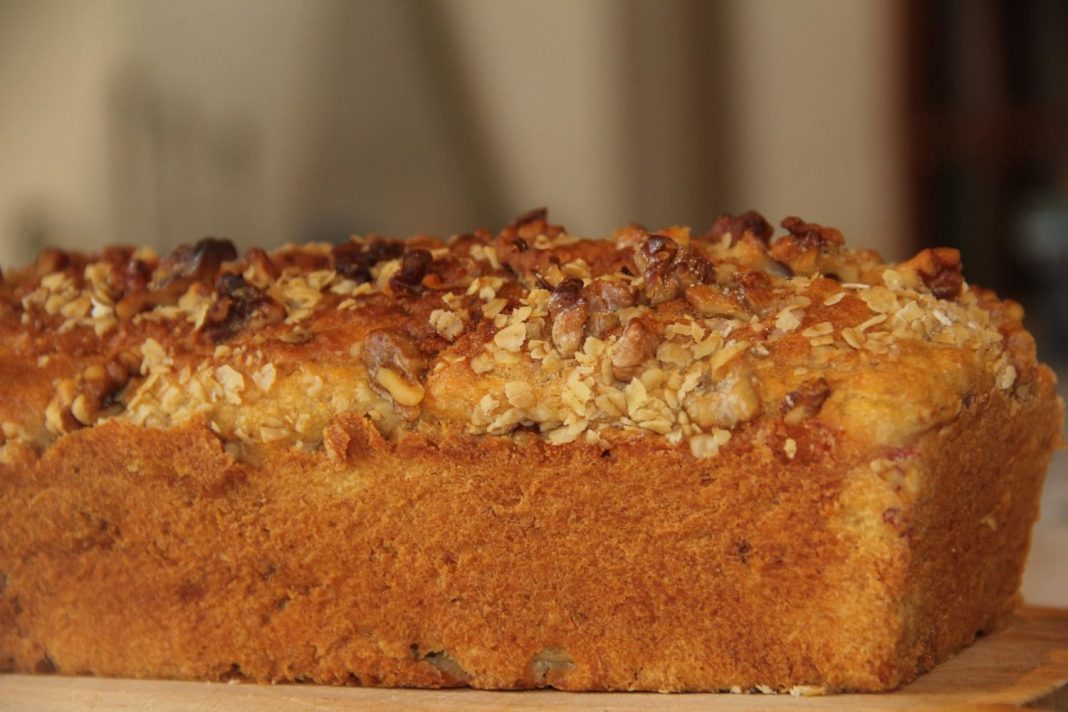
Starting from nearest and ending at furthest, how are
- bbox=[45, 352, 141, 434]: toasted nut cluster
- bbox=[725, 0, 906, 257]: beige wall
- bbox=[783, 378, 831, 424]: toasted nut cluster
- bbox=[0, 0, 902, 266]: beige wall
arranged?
bbox=[783, 378, 831, 424]: toasted nut cluster
bbox=[45, 352, 141, 434]: toasted nut cluster
bbox=[0, 0, 902, 266]: beige wall
bbox=[725, 0, 906, 257]: beige wall

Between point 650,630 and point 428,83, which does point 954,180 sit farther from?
point 650,630

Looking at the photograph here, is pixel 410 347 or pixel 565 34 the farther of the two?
pixel 565 34

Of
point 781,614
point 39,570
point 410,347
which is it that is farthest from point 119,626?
point 781,614

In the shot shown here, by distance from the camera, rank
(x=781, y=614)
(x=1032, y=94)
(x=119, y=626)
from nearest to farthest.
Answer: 1. (x=781, y=614)
2. (x=119, y=626)
3. (x=1032, y=94)

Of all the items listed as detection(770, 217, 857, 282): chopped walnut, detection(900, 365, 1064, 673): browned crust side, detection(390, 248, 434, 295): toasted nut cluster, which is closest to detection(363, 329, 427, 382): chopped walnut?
detection(390, 248, 434, 295): toasted nut cluster

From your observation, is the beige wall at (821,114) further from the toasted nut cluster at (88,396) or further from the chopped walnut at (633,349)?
the toasted nut cluster at (88,396)

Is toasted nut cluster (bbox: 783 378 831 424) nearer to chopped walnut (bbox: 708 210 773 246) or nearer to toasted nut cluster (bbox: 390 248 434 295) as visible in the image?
chopped walnut (bbox: 708 210 773 246)

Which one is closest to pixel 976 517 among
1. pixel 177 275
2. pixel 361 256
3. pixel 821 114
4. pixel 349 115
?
pixel 361 256

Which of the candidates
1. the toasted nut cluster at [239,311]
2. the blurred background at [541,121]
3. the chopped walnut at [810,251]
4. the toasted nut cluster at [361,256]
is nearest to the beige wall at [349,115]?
the blurred background at [541,121]

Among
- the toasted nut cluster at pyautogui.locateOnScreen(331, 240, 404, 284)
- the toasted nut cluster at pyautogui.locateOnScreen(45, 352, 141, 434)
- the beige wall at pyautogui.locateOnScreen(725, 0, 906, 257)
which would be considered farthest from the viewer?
the beige wall at pyautogui.locateOnScreen(725, 0, 906, 257)
